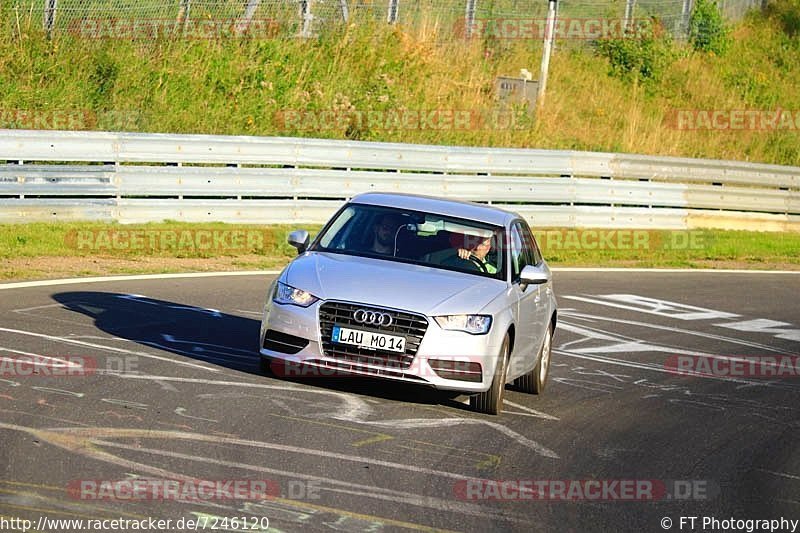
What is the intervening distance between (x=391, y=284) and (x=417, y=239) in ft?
3.67

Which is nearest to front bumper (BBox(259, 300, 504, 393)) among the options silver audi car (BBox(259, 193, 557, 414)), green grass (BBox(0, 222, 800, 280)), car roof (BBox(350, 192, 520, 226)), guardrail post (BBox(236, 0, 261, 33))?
silver audi car (BBox(259, 193, 557, 414))

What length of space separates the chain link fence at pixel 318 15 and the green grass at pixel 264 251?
25.5ft

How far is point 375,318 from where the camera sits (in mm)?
9211

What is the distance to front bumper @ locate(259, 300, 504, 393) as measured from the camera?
30.3ft

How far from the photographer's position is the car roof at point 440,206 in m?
10.8

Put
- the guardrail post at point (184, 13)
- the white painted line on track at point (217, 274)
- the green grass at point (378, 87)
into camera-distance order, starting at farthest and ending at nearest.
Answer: the guardrail post at point (184, 13), the green grass at point (378, 87), the white painted line on track at point (217, 274)

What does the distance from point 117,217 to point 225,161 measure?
7.15 ft

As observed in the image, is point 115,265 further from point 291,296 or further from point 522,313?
point 522,313

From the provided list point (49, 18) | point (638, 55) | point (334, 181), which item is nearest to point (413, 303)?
point (334, 181)
